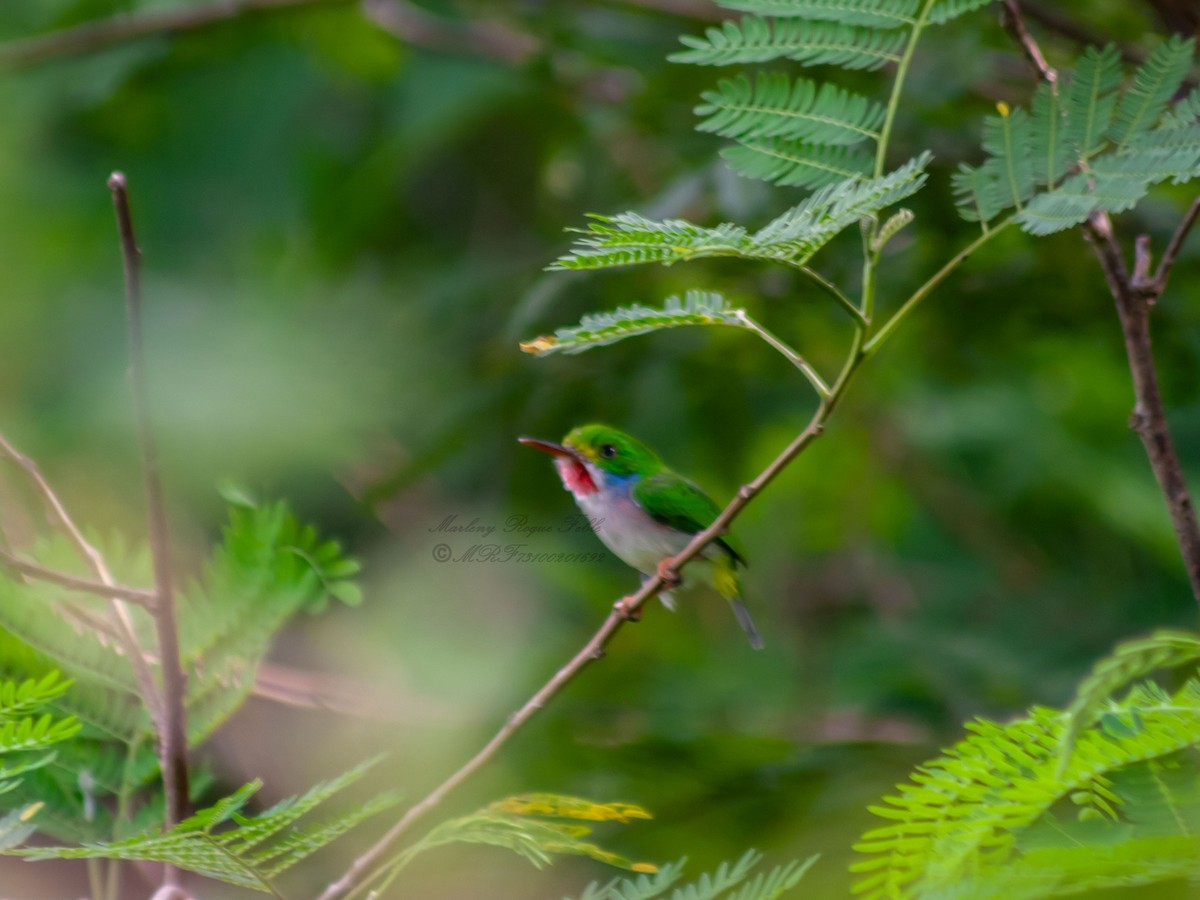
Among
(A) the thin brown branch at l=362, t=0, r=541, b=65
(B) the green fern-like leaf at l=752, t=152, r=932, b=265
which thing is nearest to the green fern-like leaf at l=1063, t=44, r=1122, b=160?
(B) the green fern-like leaf at l=752, t=152, r=932, b=265

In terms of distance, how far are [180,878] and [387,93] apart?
12.0ft

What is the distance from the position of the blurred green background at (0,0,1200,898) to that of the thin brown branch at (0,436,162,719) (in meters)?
0.92

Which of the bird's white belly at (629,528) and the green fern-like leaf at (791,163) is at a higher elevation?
the green fern-like leaf at (791,163)

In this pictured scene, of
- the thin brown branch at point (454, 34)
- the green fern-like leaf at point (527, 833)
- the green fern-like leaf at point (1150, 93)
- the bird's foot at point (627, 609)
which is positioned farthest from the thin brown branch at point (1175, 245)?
Result: the thin brown branch at point (454, 34)

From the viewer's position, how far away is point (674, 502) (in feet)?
6.84

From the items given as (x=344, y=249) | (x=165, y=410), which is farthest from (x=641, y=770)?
(x=344, y=249)

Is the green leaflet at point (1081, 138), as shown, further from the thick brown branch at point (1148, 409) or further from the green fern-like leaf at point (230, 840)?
the green fern-like leaf at point (230, 840)

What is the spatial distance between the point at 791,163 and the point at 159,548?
719 millimetres

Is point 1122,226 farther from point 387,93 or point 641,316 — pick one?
point 387,93

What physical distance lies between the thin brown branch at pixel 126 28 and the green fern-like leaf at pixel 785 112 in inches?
89.0

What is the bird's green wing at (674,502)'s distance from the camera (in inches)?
81.4

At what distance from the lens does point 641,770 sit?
7.09 feet

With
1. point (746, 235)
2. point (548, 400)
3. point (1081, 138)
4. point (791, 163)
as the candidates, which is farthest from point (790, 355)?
point (548, 400)

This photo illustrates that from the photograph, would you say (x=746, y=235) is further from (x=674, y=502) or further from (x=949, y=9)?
(x=674, y=502)
